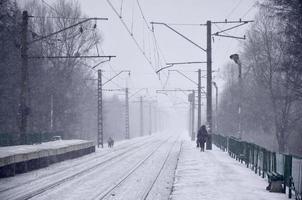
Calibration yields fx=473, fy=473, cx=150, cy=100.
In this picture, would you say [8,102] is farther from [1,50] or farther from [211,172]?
[211,172]

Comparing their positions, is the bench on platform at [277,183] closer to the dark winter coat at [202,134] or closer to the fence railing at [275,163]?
the fence railing at [275,163]

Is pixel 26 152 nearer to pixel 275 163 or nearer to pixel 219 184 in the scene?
pixel 219 184

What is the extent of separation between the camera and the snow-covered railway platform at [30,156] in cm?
1856

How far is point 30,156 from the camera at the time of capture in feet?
67.6

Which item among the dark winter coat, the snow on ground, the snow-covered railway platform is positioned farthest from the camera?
the dark winter coat

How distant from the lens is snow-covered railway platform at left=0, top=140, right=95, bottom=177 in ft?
60.9

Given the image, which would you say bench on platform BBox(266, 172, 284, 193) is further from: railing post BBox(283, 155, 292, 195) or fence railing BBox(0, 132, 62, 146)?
fence railing BBox(0, 132, 62, 146)

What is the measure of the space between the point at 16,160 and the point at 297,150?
28447 mm

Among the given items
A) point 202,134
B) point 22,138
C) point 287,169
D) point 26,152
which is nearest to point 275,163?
point 287,169

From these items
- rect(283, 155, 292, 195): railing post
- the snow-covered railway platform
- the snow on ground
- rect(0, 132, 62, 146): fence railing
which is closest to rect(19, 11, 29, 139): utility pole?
rect(0, 132, 62, 146): fence railing

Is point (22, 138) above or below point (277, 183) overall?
above

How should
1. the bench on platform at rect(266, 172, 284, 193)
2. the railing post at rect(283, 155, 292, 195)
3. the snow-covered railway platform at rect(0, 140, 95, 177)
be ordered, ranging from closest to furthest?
the railing post at rect(283, 155, 292, 195), the bench on platform at rect(266, 172, 284, 193), the snow-covered railway platform at rect(0, 140, 95, 177)

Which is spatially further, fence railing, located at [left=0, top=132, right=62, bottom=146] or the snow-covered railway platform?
fence railing, located at [left=0, top=132, right=62, bottom=146]

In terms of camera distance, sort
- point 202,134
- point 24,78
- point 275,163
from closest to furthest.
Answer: point 275,163 → point 24,78 → point 202,134
